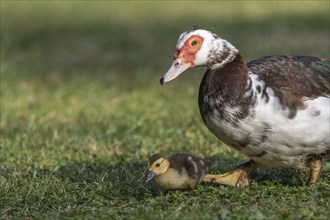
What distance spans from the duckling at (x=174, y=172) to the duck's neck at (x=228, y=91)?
1.35 feet

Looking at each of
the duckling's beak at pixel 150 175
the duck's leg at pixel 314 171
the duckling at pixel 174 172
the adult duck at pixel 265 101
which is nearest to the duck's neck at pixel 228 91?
the adult duck at pixel 265 101

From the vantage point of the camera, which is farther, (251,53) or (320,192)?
(251,53)

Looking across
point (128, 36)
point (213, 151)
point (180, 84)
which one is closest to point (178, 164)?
point (213, 151)

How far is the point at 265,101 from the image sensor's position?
5863mm

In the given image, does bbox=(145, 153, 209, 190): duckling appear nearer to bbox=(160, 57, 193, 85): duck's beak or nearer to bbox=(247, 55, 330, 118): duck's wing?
bbox=(160, 57, 193, 85): duck's beak

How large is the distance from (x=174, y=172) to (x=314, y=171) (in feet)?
3.37

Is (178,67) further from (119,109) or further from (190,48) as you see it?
(119,109)

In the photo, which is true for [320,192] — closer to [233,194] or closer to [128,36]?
[233,194]

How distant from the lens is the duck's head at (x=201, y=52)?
6.12 m

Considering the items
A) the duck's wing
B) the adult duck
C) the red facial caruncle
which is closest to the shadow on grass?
the adult duck

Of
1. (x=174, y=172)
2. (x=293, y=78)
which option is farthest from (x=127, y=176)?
(x=293, y=78)

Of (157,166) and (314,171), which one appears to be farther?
(314,171)

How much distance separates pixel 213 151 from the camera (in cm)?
778

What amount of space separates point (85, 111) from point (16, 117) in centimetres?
81
